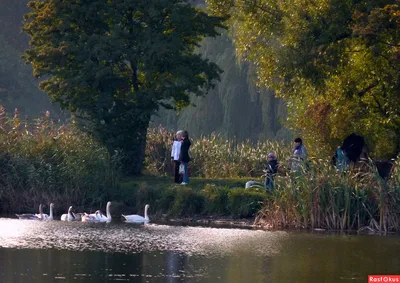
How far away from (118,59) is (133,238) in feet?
30.3

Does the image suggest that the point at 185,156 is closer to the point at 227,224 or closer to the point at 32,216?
the point at 227,224

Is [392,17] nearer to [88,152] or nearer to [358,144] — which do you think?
[358,144]

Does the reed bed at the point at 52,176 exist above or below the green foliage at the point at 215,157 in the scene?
below

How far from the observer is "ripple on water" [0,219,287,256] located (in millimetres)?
18766

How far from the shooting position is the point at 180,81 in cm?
2772

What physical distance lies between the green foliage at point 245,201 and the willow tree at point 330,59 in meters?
3.35

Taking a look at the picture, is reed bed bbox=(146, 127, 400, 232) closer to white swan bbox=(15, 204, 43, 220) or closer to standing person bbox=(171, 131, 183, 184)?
standing person bbox=(171, 131, 183, 184)

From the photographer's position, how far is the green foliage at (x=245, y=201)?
23.9 metres

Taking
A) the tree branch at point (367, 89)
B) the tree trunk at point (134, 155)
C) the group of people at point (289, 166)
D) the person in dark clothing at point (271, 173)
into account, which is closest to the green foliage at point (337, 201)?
the group of people at point (289, 166)

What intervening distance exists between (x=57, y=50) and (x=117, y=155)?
3.44 meters

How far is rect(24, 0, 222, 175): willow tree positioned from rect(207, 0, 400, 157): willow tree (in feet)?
5.39

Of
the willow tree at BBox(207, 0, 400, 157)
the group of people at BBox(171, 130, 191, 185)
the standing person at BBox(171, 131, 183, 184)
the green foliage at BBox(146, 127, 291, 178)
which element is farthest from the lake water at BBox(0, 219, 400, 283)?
the green foliage at BBox(146, 127, 291, 178)

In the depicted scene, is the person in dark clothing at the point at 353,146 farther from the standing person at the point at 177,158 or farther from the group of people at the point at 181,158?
the standing person at the point at 177,158

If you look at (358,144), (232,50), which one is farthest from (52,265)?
(232,50)
